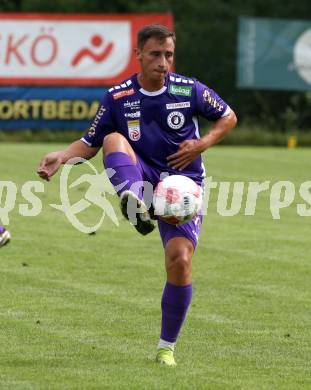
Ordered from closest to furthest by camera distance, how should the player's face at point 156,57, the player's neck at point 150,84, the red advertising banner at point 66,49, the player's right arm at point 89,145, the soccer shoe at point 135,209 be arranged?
the soccer shoe at point 135,209 → the player's face at point 156,57 → the player's neck at point 150,84 → the player's right arm at point 89,145 → the red advertising banner at point 66,49

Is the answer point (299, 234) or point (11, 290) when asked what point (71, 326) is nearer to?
point (11, 290)

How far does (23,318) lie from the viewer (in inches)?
352

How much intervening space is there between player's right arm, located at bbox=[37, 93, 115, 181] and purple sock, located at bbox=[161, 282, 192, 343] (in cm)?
105

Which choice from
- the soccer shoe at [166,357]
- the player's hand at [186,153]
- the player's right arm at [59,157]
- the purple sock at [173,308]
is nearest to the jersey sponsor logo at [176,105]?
the player's hand at [186,153]

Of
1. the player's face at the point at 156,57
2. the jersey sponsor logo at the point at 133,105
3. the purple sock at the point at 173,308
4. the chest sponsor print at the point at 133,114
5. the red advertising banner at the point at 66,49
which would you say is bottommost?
the red advertising banner at the point at 66,49

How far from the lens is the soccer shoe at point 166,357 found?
734 cm

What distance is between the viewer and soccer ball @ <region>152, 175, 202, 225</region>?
7.25 m

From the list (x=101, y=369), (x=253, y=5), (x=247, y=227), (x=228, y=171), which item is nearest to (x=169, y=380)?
(x=101, y=369)

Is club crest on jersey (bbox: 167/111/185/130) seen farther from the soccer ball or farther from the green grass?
the green grass

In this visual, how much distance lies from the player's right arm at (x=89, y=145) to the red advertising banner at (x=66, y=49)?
2457cm

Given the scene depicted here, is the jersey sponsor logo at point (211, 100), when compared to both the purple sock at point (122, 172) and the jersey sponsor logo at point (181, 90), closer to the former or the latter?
the jersey sponsor logo at point (181, 90)

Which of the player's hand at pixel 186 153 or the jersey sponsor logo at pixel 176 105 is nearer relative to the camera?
the player's hand at pixel 186 153

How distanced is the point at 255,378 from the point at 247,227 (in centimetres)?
814

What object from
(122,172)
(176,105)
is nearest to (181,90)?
(176,105)
